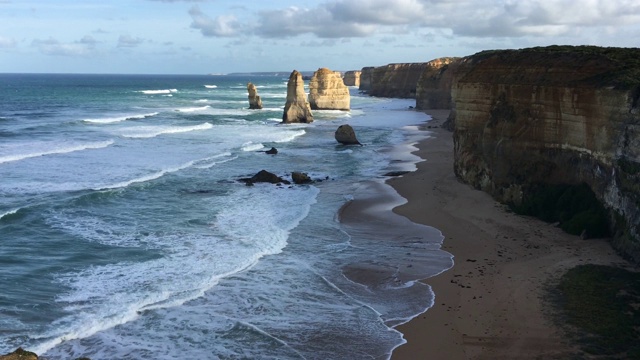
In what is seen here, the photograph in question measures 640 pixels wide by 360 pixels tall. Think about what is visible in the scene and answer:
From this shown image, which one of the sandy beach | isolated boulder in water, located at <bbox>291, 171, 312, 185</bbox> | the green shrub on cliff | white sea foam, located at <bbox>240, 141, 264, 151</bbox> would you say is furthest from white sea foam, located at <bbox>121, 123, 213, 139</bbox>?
the green shrub on cliff

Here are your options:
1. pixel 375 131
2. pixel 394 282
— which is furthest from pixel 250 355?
pixel 375 131

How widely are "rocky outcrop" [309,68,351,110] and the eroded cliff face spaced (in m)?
55.3

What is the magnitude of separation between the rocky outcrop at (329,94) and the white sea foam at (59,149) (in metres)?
43.1

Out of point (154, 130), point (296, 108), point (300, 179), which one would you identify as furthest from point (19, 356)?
point (296, 108)

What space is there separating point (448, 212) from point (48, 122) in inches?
1894

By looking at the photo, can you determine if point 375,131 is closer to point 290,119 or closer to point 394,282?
point 290,119

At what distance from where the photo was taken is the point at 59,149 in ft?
135

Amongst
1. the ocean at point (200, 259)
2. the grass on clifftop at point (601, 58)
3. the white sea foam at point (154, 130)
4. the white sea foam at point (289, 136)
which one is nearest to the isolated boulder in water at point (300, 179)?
the ocean at point (200, 259)

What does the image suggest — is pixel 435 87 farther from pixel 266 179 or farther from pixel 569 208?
pixel 569 208

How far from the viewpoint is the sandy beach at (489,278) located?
42.4 feet

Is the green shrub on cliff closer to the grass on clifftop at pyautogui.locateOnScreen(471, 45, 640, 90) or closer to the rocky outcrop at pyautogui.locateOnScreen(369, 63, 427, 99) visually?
the grass on clifftop at pyautogui.locateOnScreen(471, 45, 640, 90)

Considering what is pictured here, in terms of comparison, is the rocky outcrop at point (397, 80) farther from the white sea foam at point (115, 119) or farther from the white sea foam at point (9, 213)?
the white sea foam at point (9, 213)

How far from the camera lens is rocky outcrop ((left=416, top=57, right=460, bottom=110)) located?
8156 centimetres

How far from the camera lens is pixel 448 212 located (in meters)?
25.0
